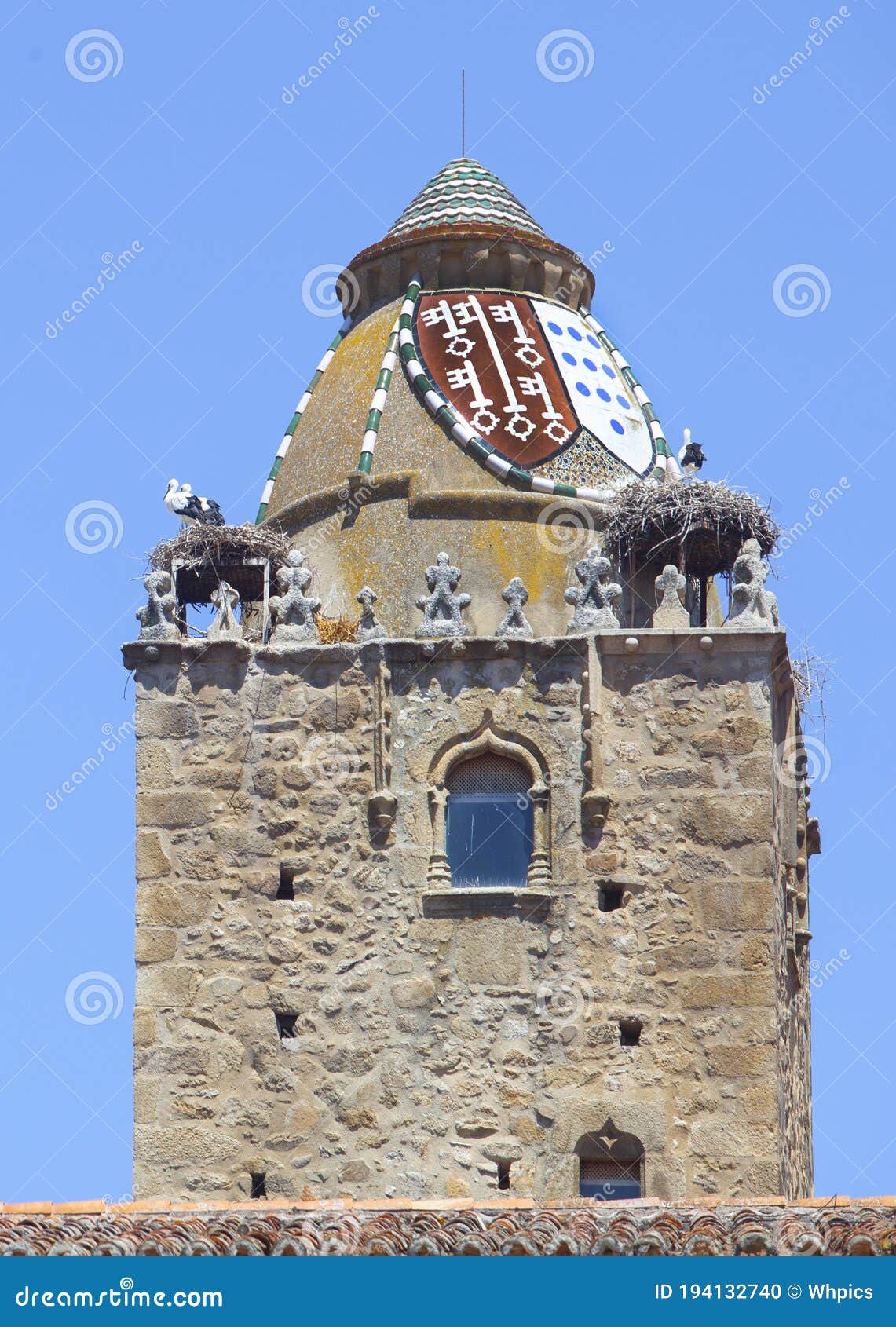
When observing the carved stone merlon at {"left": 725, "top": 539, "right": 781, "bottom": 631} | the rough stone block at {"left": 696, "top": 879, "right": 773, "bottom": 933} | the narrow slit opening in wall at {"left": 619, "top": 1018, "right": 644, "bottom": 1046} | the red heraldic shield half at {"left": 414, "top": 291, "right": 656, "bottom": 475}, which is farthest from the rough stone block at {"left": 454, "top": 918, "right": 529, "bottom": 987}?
the red heraldic shield half at {"left": 414, "top": 291, "right": 656, "bottom": 475}

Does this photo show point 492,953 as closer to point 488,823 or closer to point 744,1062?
point 488,823

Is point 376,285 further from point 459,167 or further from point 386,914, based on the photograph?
point 386,914

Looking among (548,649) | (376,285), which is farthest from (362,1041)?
(376,285)

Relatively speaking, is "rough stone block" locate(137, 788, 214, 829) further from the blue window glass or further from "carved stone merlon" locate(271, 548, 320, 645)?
the blue window glass

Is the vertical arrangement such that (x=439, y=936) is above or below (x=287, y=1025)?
above

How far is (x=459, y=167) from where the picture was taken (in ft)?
110

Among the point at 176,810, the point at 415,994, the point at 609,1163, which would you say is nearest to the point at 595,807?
the point at 415,994

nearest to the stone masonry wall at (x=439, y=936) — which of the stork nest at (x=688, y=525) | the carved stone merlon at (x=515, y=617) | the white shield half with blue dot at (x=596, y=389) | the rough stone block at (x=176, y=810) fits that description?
the rough stone block at (x=176, y=810)

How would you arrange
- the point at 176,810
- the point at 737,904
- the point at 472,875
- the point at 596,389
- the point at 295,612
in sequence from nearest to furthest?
the point at 737,904
the point at 472,875
the point at 176,810
the point at 295,612
the point at 596,389

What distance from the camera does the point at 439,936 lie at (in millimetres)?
28438

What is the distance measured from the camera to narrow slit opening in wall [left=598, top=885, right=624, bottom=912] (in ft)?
93.3

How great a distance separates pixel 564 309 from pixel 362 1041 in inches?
323

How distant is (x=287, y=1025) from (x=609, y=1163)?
2920 millimetres

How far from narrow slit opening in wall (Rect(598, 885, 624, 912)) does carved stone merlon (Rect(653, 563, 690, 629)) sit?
2.33 m
